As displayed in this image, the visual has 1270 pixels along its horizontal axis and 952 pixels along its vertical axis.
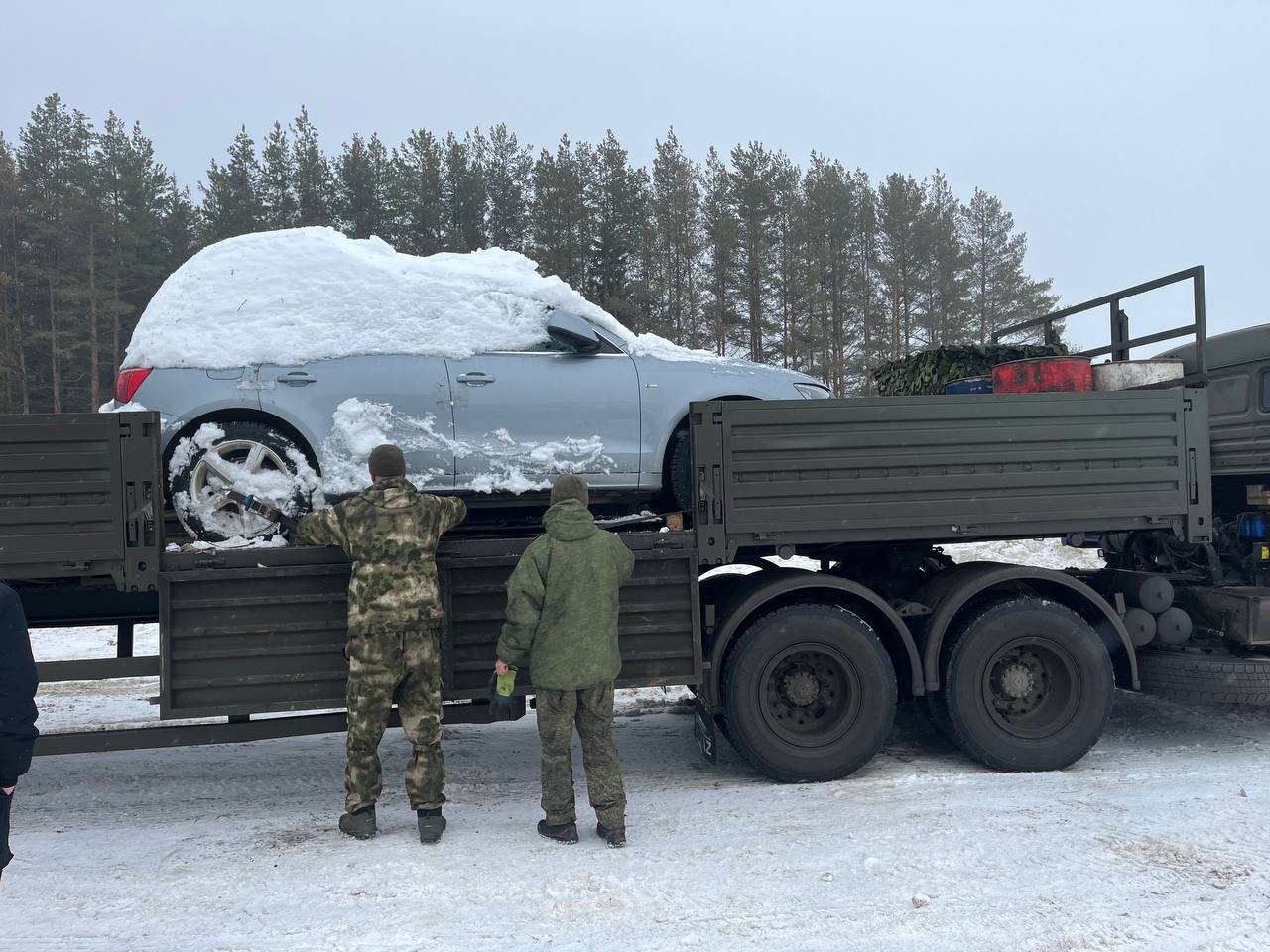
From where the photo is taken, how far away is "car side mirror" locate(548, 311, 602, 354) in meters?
5.72

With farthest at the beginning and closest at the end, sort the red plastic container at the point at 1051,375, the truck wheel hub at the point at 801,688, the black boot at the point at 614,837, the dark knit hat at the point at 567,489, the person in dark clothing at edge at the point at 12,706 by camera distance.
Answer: the red plastic container at the point at 1051,375
the truck wheel hub at the point at 801,688
the dark knit hat at the point at 567,489
the black boot at the point at 614,837
the person in dark clothing at edge at the point at 12,706

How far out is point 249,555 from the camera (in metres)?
4.79

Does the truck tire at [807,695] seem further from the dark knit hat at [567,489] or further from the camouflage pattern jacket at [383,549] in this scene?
the camouflage pattern jacket at [383,549]

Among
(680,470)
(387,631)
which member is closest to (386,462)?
(387,631)

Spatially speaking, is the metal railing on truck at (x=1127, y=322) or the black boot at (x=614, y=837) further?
the metal railing on truck at (x=1127, y=322)

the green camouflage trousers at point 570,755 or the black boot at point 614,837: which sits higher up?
the green camouflage trousers at point 570,755

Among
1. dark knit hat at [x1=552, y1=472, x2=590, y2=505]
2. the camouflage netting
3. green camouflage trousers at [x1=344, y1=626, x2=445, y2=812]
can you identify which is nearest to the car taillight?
green camouflage trousers at [x1=344, y1=626, x2=445, y2=812]

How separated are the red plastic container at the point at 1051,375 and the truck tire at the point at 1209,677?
1721 mm

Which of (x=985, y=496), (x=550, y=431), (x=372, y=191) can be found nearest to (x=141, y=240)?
(x=372, y=191)

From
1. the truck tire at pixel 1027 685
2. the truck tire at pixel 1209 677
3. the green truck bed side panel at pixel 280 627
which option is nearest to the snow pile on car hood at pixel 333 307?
the green truck bed side panel at pixel 280 627

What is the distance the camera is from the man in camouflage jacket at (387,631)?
14.5ft

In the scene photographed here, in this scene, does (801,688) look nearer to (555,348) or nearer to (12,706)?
(555,348)

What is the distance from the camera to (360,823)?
4.44 meters

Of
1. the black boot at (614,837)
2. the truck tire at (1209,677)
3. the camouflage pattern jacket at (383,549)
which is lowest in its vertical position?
the black boot at (614,837)
